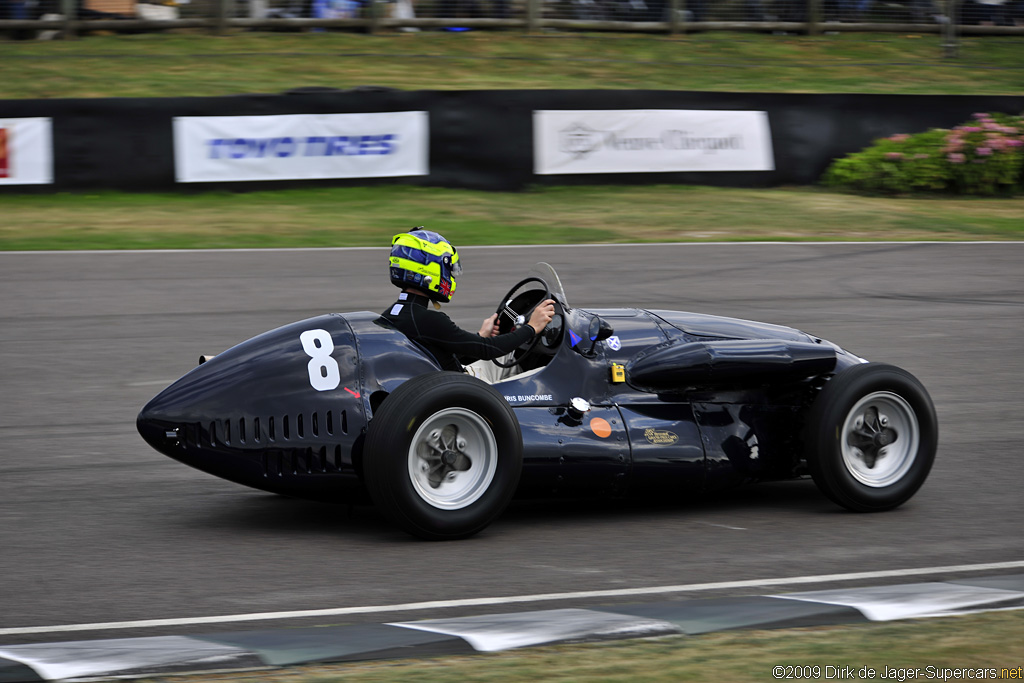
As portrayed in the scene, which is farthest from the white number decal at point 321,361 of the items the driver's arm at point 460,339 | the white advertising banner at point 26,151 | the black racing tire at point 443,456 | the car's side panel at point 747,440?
the white advertising banner at point 26,151

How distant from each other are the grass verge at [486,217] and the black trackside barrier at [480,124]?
0.69 feet

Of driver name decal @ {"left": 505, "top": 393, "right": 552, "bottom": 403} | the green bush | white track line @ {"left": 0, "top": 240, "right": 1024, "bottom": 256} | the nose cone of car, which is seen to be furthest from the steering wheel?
the green bush

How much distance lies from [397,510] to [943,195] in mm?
Answer: 16307

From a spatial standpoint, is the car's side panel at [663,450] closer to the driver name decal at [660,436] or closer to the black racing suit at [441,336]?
the driver name decal at [660,436]

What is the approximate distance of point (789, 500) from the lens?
655cm

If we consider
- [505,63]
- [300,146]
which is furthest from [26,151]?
[505,63]

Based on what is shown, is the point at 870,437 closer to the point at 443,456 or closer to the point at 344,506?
the point at 443,456

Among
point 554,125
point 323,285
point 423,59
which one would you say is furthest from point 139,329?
point 423,59

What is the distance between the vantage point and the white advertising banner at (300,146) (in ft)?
56.2

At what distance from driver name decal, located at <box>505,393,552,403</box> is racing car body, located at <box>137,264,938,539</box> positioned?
0.01m

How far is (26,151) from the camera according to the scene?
16703mm

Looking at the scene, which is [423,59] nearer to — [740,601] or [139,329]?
[139,329]

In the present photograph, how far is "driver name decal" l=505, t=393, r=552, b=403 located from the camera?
19.5ft

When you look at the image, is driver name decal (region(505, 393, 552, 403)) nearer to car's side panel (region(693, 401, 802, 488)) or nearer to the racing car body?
the racing car body
